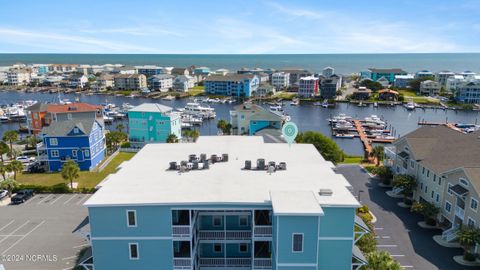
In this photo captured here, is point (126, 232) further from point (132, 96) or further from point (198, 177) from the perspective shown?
point (132, 96)

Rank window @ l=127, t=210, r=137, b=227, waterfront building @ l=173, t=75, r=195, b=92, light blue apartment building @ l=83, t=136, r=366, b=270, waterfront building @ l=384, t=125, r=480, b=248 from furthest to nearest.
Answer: waterfront building @ l=173, t=75, r=195, b=92, waterfront building @ l=384, t=125, r=480, b=248, window @ l=127, t=210, r=137, b=227, light blue apartment building @ l=83, t=136, r=366, b=270

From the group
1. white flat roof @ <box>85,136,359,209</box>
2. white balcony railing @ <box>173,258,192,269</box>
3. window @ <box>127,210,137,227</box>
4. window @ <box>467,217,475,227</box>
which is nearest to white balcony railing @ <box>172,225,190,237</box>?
white flat roof @ <box>85,136,359,209</box>

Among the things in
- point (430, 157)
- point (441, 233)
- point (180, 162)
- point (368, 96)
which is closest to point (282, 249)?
point (180, 162)

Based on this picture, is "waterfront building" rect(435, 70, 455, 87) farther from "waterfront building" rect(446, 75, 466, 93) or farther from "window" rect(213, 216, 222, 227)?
"window" rect(213, 216, 222, 227)

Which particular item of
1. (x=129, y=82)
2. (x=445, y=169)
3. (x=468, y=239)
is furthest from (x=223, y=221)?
(x=129, y=82)

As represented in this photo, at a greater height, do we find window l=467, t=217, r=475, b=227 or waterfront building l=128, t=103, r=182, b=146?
waterfront building l=128, t=103, r=182, b=146
